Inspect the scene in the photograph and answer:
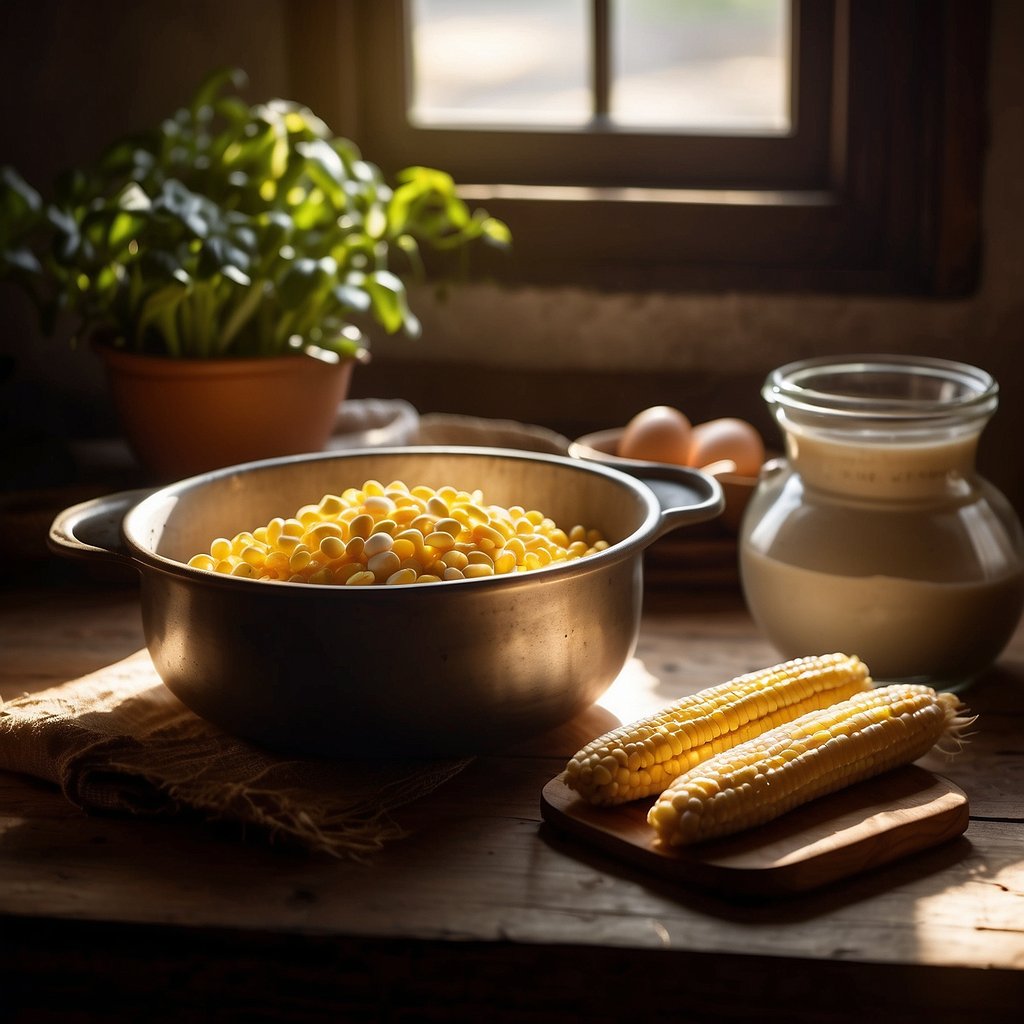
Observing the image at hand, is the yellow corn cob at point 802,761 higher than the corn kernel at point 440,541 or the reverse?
the reverse

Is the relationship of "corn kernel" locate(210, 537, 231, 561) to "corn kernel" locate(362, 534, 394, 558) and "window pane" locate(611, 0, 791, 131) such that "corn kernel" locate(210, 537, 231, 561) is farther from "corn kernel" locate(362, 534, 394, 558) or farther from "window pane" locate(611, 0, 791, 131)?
"window pane" locate(611, 0, 791, 131)

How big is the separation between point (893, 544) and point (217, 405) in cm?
72

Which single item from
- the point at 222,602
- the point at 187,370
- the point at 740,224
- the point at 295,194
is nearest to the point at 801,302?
the point at 740,224

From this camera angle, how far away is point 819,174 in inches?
68.1

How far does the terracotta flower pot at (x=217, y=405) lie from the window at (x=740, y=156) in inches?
16.4

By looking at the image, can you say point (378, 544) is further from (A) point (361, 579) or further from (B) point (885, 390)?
(B) point (885, 390)

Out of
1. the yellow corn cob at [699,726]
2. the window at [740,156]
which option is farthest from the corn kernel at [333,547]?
the window at [740,156]

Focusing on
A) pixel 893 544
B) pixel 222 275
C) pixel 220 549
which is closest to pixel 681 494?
pixel 893 544

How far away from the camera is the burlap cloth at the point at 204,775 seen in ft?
2.98

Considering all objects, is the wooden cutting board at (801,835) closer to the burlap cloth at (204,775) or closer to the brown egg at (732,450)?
the burlap cloth at (204,775)

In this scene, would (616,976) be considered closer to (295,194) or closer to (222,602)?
(222,602)

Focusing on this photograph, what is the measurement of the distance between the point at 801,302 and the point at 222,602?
1013mm

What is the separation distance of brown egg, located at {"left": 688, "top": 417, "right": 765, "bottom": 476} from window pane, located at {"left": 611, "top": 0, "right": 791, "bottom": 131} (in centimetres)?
A: 48

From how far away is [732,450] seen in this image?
4.90 ft
